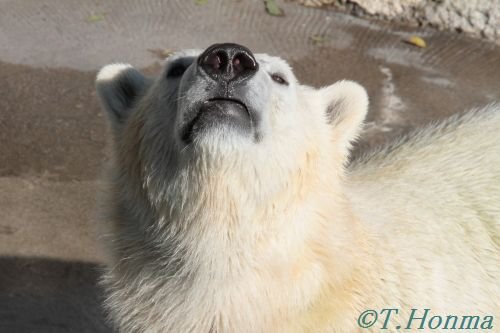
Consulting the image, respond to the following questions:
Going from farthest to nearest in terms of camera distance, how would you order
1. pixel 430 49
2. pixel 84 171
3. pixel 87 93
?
1. pixel 430 49
2. pixel 87 93
3. pixel 84 171

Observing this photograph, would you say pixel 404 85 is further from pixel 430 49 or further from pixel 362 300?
pixel 362 300

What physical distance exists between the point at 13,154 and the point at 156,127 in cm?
273

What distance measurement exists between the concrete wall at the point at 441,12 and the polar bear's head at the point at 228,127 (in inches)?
169

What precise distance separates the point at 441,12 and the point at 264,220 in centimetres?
506

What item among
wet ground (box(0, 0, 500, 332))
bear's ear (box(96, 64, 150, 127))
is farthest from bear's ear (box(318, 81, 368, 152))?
wet ground (box(0, 0, 500, 332))

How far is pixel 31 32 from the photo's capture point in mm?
6461

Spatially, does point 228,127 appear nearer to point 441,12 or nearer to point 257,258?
point 257,258

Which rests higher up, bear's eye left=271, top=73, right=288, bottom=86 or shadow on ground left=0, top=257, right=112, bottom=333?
bear's eye left=271, top=73, right=288, bottom=86

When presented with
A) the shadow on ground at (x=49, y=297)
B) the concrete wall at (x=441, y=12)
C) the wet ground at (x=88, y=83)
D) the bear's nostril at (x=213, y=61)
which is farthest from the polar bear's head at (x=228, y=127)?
the concrete wall at (x=441, y=12)

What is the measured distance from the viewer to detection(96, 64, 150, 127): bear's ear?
9.71 ft

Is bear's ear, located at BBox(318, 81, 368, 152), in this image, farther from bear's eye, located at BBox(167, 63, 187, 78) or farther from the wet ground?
the wet ground

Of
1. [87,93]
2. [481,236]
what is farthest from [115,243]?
[87,93]

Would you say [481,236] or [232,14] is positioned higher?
[481,236]

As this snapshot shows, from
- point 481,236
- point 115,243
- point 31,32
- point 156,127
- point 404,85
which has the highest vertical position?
point 156,127
